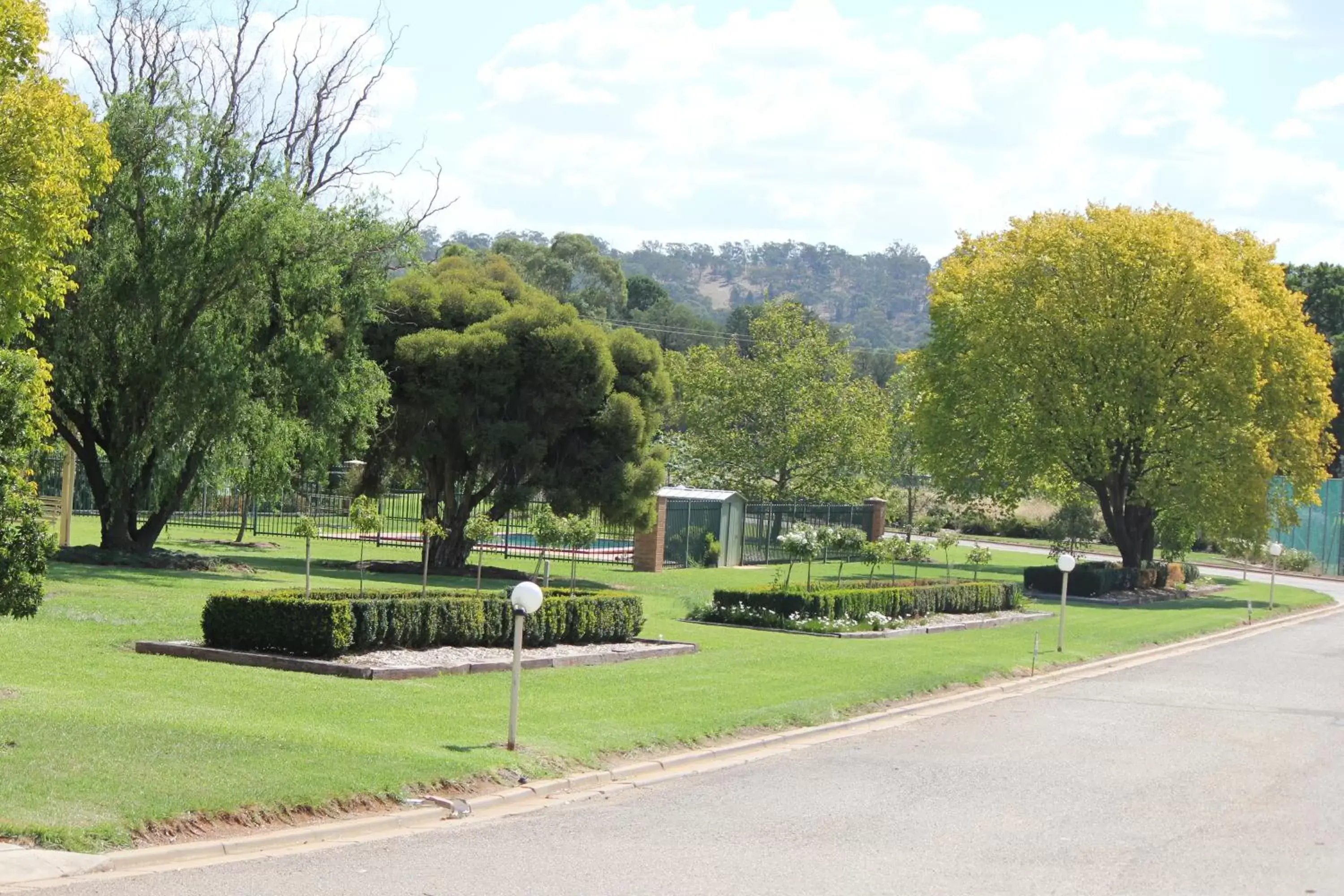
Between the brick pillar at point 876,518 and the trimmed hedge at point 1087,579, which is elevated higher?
the brick pillar at point 876,518

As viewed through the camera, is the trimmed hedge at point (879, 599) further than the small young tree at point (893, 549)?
No

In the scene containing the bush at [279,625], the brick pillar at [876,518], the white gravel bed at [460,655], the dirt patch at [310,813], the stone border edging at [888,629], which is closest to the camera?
Answer: the dirt patch at [310,813]

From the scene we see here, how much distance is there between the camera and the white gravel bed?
16828 mm

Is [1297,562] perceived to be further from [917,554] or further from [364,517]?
[364,517]

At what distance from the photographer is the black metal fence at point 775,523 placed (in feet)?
151

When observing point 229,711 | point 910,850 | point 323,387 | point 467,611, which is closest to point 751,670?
point 467,611

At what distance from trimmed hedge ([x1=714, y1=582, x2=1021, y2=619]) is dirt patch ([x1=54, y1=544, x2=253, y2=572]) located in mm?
10137

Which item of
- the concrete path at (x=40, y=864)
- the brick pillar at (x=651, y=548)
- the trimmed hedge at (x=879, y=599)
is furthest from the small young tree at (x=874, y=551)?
the concrete path at (x=40, y=864)

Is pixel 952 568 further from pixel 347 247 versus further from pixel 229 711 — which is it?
pixel 229 711

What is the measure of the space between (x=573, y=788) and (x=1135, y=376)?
3652 cm

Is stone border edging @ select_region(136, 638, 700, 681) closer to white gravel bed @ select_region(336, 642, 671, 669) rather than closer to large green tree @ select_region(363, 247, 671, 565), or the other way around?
white gravel bed @ select_region(336, 642, 671, 669)

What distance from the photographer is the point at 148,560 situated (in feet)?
92.7

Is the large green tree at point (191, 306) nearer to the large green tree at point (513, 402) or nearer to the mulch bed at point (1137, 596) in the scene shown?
the large green tree at point (513, 402)

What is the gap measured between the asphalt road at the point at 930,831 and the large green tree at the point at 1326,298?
75181 mm
